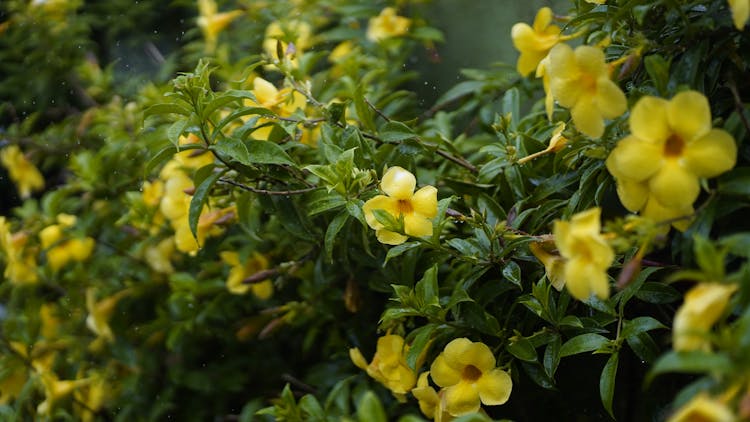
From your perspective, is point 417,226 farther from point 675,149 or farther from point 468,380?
→ point 675,149

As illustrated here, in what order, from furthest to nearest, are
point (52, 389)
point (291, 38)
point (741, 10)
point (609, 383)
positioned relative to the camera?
point (52, 389) → point (291, 38) → point (609, 383) → point (741, 10)

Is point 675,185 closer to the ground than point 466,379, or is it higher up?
higher up

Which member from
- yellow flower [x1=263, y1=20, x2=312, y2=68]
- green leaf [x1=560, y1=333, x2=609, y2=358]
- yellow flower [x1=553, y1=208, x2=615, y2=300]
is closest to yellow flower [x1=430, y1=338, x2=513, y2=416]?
green leaf [x1=560, y1=333, x2=609, y2=358]

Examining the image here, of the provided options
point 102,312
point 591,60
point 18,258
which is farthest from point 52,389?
point 591,60

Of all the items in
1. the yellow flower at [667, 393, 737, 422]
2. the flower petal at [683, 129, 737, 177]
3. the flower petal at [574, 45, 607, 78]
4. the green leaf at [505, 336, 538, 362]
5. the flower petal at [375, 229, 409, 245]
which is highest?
the flower petal at [574, 45, 607, 78]

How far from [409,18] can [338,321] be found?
1.19 meters

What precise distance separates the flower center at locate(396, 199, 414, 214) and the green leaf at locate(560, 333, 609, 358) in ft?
1.08

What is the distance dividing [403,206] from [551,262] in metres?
0.26

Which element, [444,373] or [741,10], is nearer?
[741,10]

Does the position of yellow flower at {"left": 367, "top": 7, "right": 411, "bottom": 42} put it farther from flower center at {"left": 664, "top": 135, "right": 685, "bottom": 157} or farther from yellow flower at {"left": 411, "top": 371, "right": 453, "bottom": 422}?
flower center at {"left": 664, "top": 135, "right": 685, "bottom": 157}

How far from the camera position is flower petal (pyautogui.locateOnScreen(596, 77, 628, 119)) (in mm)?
1019

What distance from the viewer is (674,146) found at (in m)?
0.97

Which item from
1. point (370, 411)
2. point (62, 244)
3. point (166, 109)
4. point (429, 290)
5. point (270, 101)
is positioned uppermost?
point (166, 109)

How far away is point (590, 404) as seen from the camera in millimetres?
1508
